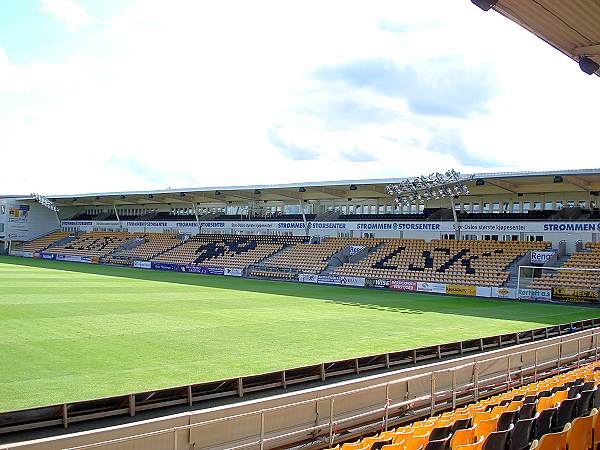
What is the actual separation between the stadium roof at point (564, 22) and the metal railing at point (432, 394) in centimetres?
510

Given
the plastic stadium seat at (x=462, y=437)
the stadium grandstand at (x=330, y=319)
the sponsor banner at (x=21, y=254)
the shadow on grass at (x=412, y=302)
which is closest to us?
the plastic stadium seat at (x=462, y=437)

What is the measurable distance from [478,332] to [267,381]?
10.4 metres

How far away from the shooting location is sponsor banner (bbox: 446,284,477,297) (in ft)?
105

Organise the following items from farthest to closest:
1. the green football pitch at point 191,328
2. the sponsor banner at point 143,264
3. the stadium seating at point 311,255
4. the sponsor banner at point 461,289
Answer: the sponsor banner at point 143,264
the stadium seating at point 311,255
the sponsor banner at point 461,289
the green football pitch at point 191,328

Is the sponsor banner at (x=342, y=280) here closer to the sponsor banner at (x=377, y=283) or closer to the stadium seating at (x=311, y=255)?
the sponsor banner at (x=377, y=283)

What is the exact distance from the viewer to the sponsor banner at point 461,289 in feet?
105

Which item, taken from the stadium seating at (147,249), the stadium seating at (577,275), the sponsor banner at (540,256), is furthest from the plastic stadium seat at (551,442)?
the stadium seating at (147,249)

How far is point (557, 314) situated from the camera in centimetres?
2403

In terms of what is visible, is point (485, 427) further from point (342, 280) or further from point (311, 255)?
point (311, 255)

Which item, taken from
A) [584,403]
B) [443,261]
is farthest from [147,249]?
[584,403]

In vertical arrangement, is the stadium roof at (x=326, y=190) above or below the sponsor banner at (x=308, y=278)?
above

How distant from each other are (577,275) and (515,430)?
27.2m

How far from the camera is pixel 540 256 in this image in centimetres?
3338

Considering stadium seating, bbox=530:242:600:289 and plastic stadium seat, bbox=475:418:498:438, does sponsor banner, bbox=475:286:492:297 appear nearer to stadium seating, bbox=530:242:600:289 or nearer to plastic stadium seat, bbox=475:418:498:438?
stadium seating, bbox=530:242:600:289
